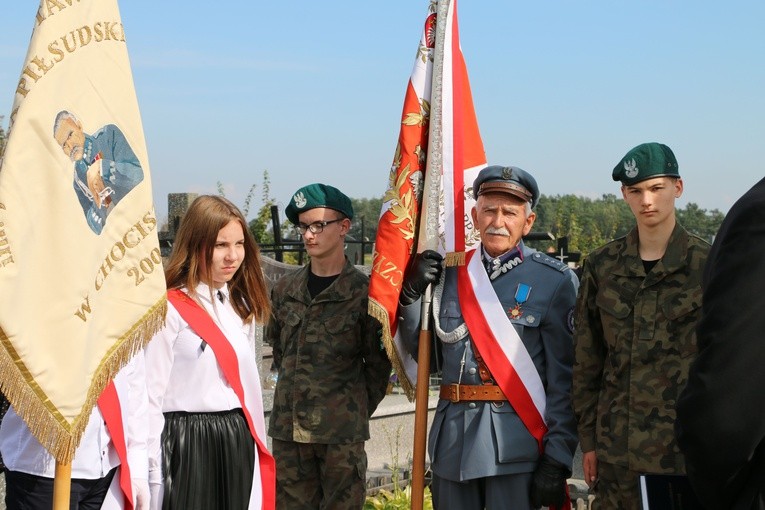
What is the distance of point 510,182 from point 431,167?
0.56 meters

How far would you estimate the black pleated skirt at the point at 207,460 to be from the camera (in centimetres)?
397

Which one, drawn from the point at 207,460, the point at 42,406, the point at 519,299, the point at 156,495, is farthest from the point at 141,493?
the point at 519,299

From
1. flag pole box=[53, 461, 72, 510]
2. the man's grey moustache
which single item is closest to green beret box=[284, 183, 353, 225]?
the man's grey moustache

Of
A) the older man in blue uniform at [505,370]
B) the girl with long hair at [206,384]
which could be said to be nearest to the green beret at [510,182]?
the older man in blue uniform at [505,370]

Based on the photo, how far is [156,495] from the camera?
12.9 feet

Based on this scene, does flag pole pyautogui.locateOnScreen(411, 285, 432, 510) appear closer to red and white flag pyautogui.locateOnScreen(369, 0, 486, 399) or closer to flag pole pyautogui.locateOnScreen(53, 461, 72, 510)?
red and white flag pyautogui.locateOnScreen(369, 0, 486, 399)

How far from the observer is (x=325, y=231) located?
500 cm

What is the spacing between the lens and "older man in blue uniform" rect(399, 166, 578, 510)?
13.5 feet

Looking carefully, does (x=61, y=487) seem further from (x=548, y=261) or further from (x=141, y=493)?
(x=548, y=261)

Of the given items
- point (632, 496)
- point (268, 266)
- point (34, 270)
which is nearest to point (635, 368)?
point (632, 496)

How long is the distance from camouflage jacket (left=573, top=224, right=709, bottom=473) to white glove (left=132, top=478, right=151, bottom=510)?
1.80 meters

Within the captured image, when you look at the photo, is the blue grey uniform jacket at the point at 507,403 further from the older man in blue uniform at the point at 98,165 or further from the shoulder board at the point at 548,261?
the older man in blue uniform at the point at 98,165

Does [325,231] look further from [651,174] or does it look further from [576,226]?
[576,226]

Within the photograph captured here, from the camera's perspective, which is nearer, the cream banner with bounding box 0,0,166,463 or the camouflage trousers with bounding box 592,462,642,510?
the cream banner with bounding box 0,0,166,463
